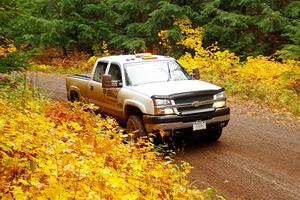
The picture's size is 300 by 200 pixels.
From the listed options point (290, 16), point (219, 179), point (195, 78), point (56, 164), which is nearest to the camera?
point (56, 164)

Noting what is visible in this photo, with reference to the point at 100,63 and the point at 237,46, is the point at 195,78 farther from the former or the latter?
the point at 237,46

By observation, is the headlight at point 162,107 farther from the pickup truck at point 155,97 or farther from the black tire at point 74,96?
the black tire at point 74,96

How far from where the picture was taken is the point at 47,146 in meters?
5.12

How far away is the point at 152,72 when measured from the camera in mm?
9266

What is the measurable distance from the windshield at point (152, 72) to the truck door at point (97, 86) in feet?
3.23

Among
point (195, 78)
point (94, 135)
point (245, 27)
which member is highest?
point (245, 27)

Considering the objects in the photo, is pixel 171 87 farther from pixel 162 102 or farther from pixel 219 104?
pixel 219 104

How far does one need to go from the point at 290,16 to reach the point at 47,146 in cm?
1853

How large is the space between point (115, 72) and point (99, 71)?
796 mm

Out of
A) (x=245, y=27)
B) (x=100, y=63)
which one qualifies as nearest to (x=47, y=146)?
(x=100, y=63)

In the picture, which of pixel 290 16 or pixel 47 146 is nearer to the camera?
pixel 47 146

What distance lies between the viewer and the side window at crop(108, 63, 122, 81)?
939 centimetres

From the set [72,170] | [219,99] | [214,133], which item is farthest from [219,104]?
[72,170]

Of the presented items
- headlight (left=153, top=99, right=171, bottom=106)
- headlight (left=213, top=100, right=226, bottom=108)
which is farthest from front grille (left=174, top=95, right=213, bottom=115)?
headlight (left=213, top=100, right=226, bottom=108)
